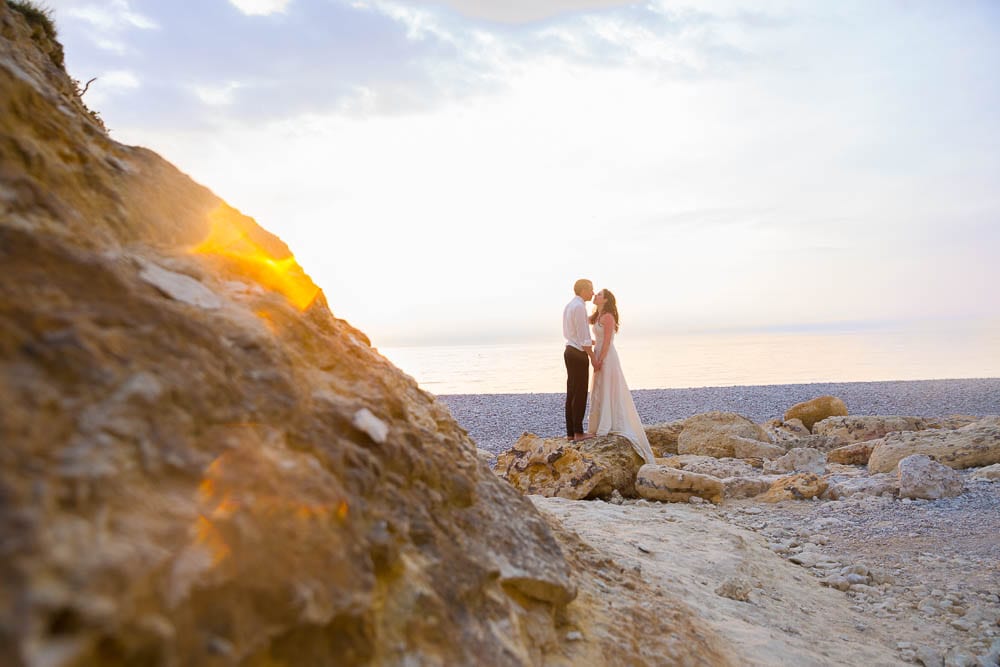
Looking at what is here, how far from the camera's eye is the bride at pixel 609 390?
912 cm

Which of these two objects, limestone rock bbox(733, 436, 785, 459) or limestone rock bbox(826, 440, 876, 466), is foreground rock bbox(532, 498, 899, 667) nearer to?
limestone rock bbox(733, 436, 785, 459)

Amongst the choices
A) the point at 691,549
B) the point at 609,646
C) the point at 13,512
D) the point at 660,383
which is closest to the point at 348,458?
the point at 13,512

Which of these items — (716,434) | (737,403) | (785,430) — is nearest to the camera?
(716,434)

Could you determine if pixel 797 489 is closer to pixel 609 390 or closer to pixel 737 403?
pixel 609 390

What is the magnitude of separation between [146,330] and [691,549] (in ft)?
15.3

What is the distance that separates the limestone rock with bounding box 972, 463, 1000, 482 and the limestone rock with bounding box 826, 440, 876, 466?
1.69 metres

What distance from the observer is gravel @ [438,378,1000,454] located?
1639 centimetres

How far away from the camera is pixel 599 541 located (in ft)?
15.8

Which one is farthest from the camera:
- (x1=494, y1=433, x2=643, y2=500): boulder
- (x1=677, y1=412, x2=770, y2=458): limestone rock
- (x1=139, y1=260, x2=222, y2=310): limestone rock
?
(x1=677, y1=412, x2=770, y2=458): limestone rock

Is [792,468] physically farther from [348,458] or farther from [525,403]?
[525,403]

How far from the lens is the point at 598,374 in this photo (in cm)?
945

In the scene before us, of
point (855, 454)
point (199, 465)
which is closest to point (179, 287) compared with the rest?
point (199, 465)

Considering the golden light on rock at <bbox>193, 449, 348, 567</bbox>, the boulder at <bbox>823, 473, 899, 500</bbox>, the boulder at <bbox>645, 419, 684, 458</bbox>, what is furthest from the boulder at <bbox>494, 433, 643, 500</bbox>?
the golden light on rock at <bbox>193, 449, 348, 567</bbox>

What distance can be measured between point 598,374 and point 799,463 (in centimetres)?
312
